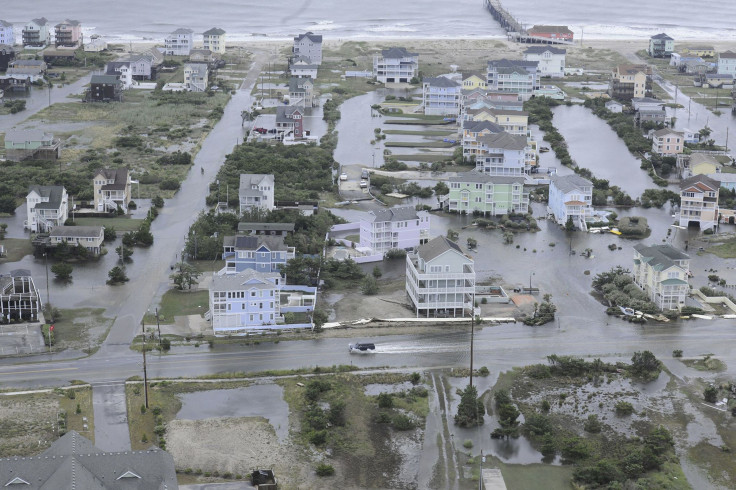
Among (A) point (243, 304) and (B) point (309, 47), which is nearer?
(A) point (243, 304)

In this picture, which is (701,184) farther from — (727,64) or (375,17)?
(375,17)

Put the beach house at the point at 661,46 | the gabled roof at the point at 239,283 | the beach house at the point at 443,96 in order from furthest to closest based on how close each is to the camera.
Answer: the beach house at the point at 661,46 → the beach house at the point at 443,96 → the gabled roof at the point at 239,283

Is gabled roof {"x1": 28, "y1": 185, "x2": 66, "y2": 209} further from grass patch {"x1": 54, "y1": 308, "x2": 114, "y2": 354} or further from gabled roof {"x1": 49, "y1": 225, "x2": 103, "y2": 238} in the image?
grass patch {"x1": 54, "y1": 308, "x2": 114, "y2": 354}

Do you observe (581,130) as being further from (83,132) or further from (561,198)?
(83,132)

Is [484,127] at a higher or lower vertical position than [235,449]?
higher

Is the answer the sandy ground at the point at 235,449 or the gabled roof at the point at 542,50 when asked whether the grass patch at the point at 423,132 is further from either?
the sandy ground at the point at 235,449

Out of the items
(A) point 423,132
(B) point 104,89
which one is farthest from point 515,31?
(B) point 104,89

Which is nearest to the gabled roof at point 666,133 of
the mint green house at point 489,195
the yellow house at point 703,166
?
the yellow house at point 703,166
